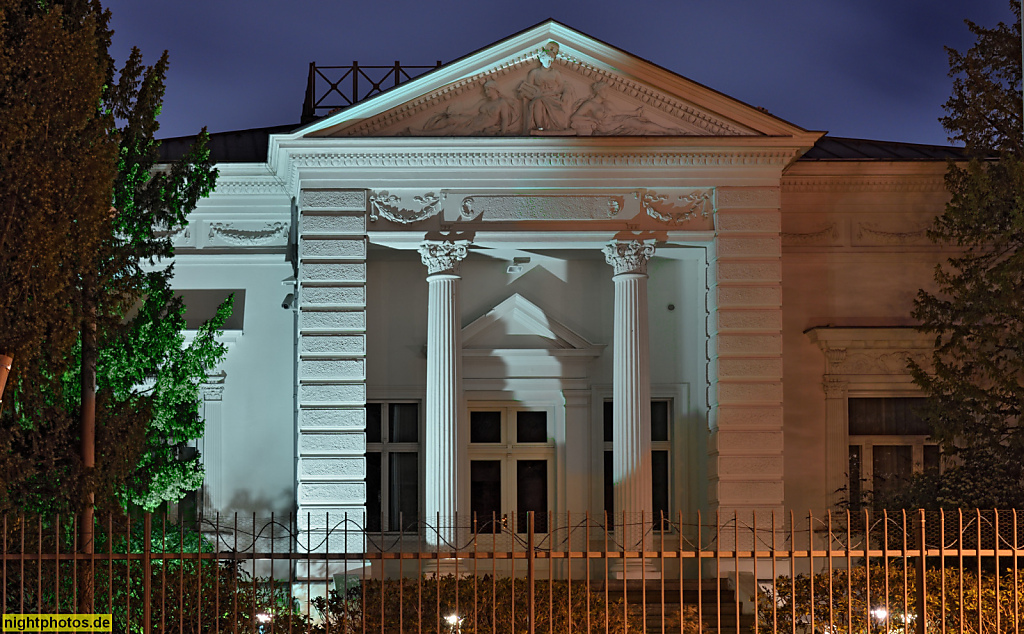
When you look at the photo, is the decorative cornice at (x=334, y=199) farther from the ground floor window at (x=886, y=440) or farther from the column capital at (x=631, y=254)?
the ground floor window at (x=886, y=440)

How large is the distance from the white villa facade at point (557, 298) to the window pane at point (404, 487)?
47 mm

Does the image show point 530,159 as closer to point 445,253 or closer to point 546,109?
point 546,109

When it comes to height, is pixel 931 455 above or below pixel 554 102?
below

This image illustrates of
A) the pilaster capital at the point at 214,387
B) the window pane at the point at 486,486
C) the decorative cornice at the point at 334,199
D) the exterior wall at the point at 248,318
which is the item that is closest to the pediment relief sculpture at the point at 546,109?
the decorative cornice at the point at 334,199

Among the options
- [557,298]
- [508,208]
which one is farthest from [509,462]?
[508,208]

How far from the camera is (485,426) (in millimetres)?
20938

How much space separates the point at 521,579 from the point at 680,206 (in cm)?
674

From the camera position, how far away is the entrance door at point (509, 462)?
2072 centimetres

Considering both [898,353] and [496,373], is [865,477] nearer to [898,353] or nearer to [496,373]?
[898,353]

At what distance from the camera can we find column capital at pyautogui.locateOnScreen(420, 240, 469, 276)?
1830 cm

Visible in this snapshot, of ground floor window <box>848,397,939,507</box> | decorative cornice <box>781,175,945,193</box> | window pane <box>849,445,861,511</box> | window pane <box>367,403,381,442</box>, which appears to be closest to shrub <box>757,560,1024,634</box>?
window pane <box>849,445,861,511</box>

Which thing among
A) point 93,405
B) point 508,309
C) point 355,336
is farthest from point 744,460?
point 93,405

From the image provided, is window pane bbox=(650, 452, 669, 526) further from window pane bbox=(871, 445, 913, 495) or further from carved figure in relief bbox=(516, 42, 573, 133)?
carved figure in relief bbox=(516, 42, 573, 133)

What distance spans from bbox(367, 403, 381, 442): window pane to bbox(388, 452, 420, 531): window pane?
0.41 metres
